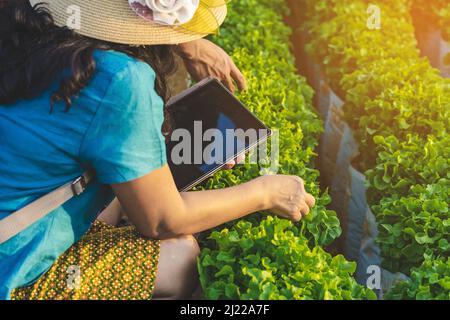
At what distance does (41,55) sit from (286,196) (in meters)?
1.11

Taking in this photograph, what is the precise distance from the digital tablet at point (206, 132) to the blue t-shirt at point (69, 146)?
1.89 feet

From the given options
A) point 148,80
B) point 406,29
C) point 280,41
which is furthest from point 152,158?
point 406,29

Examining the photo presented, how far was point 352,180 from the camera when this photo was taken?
12.5 ft

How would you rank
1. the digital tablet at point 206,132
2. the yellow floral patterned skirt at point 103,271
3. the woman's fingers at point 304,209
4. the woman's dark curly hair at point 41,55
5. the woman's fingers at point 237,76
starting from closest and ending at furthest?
the woman's dark curly hair at point 41,55
the yellow floral patterned skirt at point 103,271
the woman's fingers at point 304,209
the digital tablet at point 206,132
the woman's fingers at point 237,76

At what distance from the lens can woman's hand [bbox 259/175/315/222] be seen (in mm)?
2508

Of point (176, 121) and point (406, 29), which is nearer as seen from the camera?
point (176, 121)

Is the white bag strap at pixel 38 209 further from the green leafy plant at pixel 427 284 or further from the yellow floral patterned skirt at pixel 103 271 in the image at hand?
the green leafy plant at pixel 427 284

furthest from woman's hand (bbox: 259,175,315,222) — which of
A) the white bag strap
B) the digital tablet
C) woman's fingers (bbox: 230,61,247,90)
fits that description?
woman's fingers (bbox: 230,61,247,90)

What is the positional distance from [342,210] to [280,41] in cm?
149

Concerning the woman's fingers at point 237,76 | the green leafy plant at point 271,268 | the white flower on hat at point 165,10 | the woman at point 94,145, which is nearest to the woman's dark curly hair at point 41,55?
the woman at point 94,145

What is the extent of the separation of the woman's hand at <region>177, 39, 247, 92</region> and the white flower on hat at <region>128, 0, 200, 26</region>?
2.48ft

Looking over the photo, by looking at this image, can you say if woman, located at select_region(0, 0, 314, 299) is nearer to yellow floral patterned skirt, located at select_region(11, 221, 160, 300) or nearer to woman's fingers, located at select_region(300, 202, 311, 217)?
yellow floral patterned skirt, located at select_region(11, 221, 160, 300)

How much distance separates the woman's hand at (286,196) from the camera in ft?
8.23
